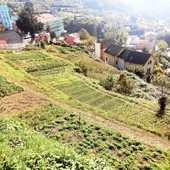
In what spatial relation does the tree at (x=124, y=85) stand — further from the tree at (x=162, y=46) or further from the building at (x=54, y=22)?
the tree at (x=162, y=46)

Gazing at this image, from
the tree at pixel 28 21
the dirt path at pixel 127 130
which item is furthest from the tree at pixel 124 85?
the tree at pixel 28 21

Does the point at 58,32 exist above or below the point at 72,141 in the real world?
below

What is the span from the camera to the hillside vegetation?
9.90 meters

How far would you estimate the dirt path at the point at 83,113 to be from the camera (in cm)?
1788

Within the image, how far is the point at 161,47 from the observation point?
129m

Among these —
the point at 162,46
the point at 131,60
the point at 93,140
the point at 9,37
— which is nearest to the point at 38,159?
the point at 93,140

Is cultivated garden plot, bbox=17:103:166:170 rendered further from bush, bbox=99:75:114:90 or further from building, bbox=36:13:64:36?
building, bbox=36:13:64:36

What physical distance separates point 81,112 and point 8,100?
5.61 m

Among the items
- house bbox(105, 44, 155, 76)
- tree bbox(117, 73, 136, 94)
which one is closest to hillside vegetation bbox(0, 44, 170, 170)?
tree bbox(117, 73, 136, 94)

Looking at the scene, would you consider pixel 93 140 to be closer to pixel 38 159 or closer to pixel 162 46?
pixel 38 159

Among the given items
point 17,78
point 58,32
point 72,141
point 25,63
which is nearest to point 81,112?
point 72,141

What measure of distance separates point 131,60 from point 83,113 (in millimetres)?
36508

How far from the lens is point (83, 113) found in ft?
68.4

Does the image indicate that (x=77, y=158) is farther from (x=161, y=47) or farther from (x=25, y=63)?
(x=161, y=47)
